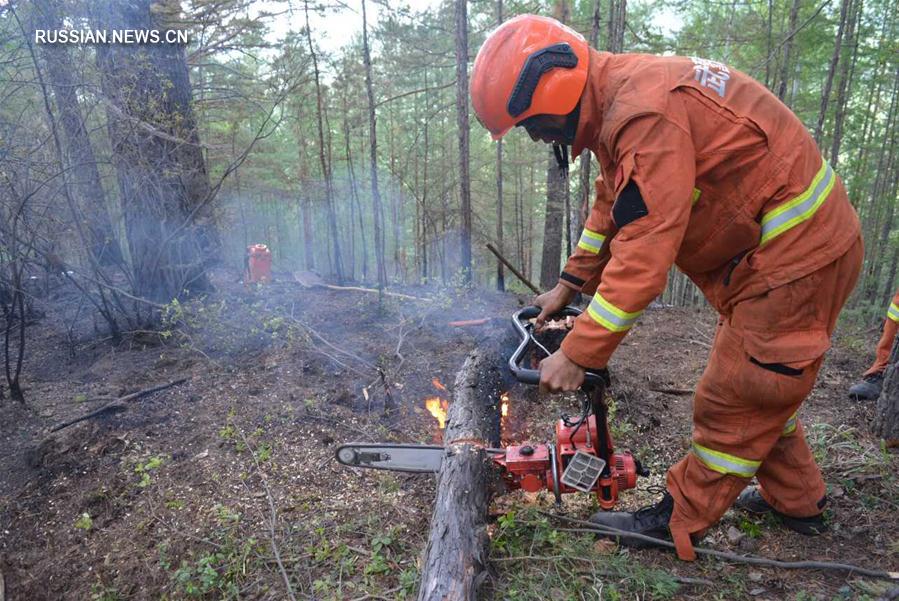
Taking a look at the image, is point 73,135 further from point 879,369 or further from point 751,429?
point 879,369

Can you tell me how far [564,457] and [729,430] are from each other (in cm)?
73

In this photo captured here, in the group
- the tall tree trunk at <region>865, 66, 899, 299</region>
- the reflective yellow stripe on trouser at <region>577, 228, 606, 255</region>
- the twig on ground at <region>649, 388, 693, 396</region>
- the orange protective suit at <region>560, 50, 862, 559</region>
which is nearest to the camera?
the orange protective suit at <region>560, 50, 862, 559</region>

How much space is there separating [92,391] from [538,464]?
4100 mm

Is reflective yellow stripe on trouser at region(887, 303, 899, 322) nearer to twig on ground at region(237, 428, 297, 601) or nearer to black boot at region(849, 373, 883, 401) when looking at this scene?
black boot at region(849, 373, 883, 401)

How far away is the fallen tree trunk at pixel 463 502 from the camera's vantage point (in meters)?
1.94

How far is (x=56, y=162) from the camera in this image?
170 inches

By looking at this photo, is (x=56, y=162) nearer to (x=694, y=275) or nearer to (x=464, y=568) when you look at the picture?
(x=464, y=568)

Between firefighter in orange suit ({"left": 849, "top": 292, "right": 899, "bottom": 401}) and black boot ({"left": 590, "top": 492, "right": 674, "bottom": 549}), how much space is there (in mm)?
2749

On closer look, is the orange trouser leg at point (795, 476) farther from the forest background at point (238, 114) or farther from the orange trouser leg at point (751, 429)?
the forest background at point (238, 114)

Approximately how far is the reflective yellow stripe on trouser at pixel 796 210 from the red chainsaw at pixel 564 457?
900 mm

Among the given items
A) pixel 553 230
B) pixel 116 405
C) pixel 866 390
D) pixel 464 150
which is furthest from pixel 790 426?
pixel 553 230

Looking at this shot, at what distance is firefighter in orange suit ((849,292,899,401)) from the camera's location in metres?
3.84

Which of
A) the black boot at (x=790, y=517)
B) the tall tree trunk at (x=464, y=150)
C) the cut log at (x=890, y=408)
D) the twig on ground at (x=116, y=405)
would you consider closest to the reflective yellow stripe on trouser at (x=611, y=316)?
the black boot at (x=790, y=517)

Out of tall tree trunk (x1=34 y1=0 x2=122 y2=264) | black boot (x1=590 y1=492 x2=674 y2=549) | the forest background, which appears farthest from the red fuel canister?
black boot (x1=590 y1=492 x2=674 y2=549)
